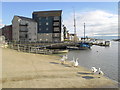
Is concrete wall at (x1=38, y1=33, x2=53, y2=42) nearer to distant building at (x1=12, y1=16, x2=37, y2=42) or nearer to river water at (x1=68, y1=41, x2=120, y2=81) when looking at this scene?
distant building at (x1=12, y1=16, x2=37, y2=42)

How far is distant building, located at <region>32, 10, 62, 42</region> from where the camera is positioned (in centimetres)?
5562

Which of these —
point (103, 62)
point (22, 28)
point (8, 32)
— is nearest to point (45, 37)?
point (22, 28)

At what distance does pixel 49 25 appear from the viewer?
186ft

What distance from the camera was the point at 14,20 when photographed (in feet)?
172

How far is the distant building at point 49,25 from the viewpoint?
5562cm

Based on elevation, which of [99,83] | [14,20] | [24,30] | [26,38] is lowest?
[99,83]

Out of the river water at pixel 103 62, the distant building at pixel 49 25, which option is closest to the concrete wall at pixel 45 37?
the distant building at pixel 49 25

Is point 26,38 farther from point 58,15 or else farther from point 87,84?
point 87,84

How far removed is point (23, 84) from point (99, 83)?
4.79 m

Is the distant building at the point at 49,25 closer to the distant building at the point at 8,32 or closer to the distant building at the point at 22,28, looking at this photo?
the distant building at the point at 22,28

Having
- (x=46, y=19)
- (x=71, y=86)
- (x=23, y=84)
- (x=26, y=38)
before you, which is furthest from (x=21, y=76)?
(x=46, y=19)

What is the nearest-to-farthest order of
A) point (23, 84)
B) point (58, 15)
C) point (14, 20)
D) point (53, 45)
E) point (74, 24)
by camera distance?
1. point (23, 84)
2. point (53, 45)
3. point (14, 20)
4. point (58, 15)
5. point (74, 24)

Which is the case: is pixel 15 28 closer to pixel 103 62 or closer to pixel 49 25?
pixel 49 25

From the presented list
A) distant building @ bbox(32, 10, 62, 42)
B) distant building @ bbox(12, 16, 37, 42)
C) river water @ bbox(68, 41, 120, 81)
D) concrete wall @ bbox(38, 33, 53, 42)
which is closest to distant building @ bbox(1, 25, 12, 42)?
distant building @ bbox(12, 16, 37, 42)
